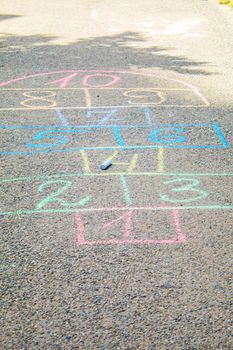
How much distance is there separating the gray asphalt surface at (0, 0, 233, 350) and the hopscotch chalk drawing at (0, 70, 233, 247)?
0.01 m

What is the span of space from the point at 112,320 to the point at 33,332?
407 mm

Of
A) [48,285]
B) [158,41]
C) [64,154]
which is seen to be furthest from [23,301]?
[158,41]

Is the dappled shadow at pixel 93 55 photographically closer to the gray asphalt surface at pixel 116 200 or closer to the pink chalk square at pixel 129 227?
the gray asphalt surface at pixel 116 200

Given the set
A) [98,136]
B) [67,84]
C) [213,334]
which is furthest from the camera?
[67,84]

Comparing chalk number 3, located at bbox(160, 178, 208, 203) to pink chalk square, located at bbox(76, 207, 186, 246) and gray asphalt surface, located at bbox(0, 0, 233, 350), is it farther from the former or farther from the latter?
pink chalk square, located at bbox(76, 207, 186, 246)

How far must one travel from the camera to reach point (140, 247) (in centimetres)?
389

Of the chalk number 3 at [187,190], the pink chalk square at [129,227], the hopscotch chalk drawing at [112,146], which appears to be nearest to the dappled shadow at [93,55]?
the hopscotch chalk drawing at [112,146]

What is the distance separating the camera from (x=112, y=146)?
A: 559 cm

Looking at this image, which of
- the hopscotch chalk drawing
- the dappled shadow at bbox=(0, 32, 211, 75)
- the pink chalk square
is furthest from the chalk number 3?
the dappled shadow at bbox=(0, 32, 211, 75)

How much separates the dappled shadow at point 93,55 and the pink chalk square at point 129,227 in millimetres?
4311

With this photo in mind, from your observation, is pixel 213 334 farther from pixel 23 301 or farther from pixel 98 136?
pixel 98 136

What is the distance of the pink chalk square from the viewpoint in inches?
157

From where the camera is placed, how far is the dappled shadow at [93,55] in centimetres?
865

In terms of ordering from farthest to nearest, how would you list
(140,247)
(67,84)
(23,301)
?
1. (67,84)
2. (140,247)
3. (23,301)
